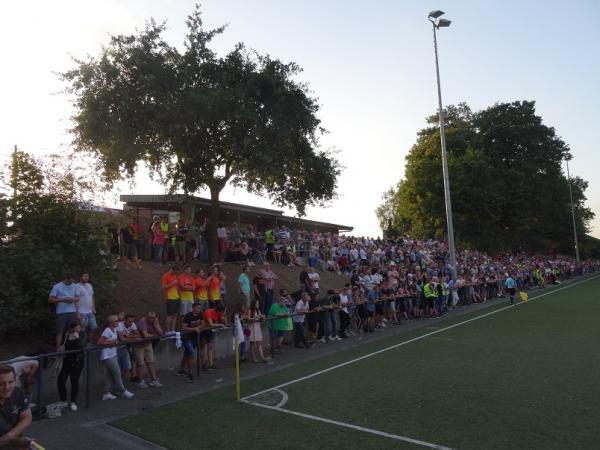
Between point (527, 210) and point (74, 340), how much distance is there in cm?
4450

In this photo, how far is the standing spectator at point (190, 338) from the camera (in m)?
10.7

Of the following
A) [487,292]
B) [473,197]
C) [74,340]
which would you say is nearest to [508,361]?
[74,340]

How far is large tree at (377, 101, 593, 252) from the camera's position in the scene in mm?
43219

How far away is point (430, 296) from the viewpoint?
2097 cm

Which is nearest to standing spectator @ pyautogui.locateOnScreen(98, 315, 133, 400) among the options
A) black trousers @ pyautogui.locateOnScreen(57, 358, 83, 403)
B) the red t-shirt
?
black trousers @ pyautogui.locateOnScreen(57, 358, 83, 403)

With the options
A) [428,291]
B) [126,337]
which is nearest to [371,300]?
[428,291]

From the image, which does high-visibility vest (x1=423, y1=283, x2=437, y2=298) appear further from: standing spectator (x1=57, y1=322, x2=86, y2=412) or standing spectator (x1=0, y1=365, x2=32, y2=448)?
standing spectator (x1=0, y1=365, x2=32, y2=448)

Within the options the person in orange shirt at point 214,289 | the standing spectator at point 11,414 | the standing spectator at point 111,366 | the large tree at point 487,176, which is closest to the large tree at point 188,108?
the person in orange shirt at point 214,289

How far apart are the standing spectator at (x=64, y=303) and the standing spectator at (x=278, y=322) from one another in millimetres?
5206

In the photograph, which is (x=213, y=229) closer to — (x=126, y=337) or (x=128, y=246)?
(x=128, y=246)

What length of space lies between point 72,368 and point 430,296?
15.8 meters

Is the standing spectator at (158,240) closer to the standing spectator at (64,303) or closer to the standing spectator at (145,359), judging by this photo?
the standing spectator at (145,359)

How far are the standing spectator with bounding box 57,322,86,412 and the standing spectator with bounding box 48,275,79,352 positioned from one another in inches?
40.3

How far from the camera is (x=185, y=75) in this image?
15.5m
